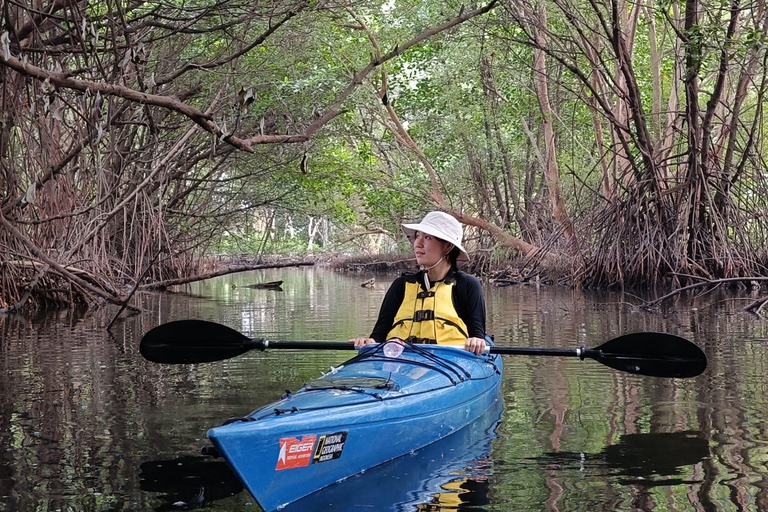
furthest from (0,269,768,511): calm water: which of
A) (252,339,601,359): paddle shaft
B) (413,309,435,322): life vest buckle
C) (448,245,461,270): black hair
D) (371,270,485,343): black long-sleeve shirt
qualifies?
(448,245,461,270): black hair

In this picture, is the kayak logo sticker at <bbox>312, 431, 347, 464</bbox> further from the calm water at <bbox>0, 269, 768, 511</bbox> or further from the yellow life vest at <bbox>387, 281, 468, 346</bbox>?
the yellow life vest at <bbox>387, 281, 468, 346</bbox>

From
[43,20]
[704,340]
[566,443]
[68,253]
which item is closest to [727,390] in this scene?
[566,443]

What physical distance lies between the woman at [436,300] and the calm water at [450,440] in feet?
1.58

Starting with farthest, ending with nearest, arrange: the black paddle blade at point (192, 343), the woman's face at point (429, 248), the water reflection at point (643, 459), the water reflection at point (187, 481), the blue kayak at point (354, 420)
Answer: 1. the black paddle blade at point (192, 343)
2. the woman's face at point (429, 248)
3. the water reflection at point (643, 459)
4. the water reflection at point (187, 481)
5. the blue kayak at point (354, 420)

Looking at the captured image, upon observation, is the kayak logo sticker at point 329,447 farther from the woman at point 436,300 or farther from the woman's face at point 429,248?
the woman's face at point 429,248

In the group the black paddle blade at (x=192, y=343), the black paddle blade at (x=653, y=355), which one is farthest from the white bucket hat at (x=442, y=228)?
the black paddle blade at (x=192, y=343)

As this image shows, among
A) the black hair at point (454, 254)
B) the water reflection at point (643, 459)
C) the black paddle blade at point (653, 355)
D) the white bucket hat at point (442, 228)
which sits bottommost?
the water reflection at point (643, 459)

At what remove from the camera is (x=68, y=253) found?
8.19 meters

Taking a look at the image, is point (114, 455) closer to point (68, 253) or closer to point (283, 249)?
point (68, 253)

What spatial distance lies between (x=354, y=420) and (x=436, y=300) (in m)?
1.41

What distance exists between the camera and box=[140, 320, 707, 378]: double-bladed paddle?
178 inches

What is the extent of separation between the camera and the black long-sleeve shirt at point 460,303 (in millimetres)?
4617

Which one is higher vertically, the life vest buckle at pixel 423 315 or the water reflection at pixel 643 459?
the life vest buckle at pixel 423 315

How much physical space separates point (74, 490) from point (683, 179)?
29.2 feet
